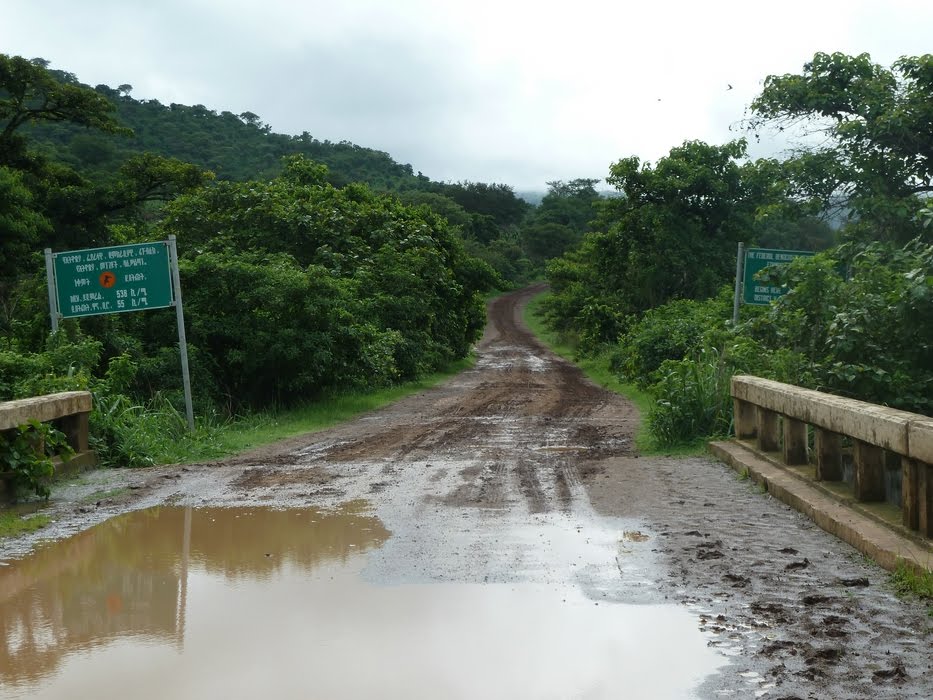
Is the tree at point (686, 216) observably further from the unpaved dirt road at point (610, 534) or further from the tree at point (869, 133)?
the unpaved dirt road at point (610, 534)

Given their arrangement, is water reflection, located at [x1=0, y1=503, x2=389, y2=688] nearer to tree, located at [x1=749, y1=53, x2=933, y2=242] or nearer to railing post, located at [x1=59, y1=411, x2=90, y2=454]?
railing post, located at [x1=59, y1=411, x2=90, y2=454]

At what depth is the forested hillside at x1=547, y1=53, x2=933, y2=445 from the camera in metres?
10.2

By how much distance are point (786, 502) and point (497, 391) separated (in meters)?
15.9

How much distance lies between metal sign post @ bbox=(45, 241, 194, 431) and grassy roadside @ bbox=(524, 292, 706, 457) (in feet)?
22.0

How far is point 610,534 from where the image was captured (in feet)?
24.7

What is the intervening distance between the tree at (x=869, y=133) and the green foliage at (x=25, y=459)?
16.1m

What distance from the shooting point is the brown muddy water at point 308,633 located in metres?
4.66

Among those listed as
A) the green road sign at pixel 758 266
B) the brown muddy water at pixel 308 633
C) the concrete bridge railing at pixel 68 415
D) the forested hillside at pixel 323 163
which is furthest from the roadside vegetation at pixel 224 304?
the forested hillside at pixel 323 163

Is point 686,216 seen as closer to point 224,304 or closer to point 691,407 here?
point 224,304

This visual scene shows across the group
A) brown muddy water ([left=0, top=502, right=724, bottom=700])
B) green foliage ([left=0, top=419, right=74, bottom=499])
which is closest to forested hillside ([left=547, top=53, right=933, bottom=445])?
brown muddy water ([left=0, top=502, right=724, bottom=700])

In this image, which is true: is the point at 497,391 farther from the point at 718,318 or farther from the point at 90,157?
the point at 90,157

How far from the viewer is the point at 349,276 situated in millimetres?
25359

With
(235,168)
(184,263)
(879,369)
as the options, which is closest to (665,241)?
(184,263)

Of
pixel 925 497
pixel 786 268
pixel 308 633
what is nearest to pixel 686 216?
pixel 786 268
